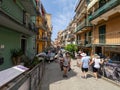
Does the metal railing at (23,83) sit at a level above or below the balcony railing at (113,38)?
below

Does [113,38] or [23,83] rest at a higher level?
[113,38]

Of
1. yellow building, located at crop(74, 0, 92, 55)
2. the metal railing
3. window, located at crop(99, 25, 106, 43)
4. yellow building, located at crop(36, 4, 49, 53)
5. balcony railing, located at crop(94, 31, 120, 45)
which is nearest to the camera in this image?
the metal railing

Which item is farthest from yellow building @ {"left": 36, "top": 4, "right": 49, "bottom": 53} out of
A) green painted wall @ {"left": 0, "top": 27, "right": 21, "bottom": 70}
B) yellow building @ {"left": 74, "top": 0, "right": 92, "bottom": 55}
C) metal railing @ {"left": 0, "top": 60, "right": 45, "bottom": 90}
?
metal railing @ {"left": 0, "top": 60, "right": 45, "bottom": 90}

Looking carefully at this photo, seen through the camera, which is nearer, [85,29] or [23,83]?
[23,83]

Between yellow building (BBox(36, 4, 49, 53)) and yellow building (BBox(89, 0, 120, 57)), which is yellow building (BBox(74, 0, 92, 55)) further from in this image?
yellow building (BBox(36, 4, 49, 53))

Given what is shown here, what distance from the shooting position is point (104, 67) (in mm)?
11258

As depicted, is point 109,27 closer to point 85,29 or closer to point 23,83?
point 85,29

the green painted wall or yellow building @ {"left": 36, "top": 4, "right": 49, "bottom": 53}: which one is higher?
yellow building @ {"left": 36, "top": 4, "right": 49, "bottom": 53}

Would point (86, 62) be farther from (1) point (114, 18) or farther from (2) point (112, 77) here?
(1) point (114, 18)

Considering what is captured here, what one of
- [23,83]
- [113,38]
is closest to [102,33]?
[113,38]

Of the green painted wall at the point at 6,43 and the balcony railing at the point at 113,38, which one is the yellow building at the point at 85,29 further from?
the green painted wall at the point at 6,43

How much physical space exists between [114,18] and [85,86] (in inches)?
398

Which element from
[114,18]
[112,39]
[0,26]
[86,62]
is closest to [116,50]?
[112,39]

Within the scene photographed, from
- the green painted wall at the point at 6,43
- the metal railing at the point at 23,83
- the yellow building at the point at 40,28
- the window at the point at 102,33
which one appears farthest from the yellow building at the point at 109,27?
the yellow building at the point at 40,28
